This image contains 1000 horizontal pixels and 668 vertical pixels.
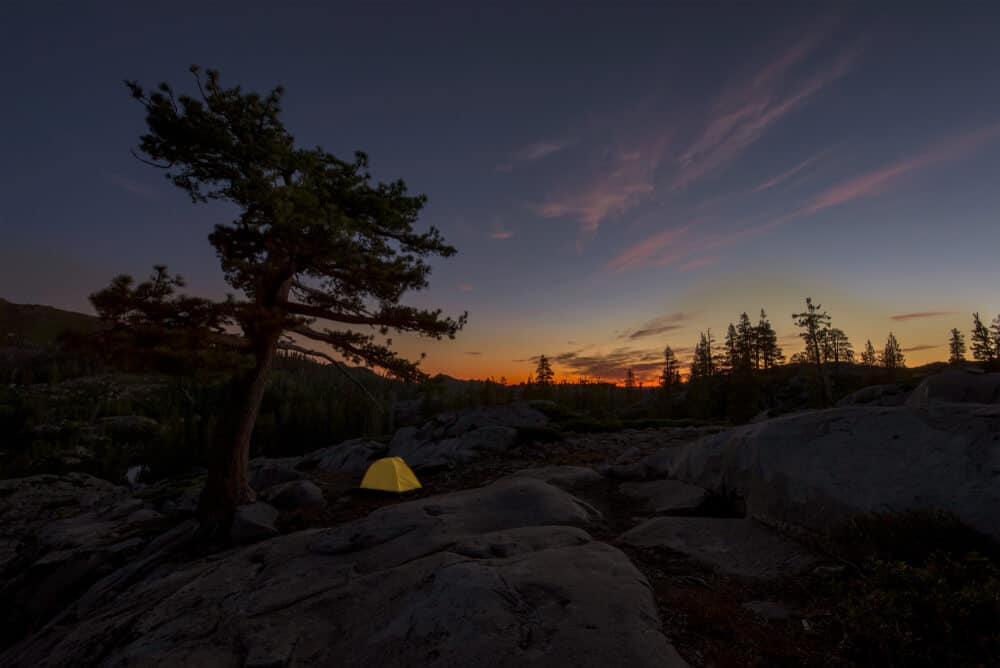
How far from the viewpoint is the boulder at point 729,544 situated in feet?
19.5

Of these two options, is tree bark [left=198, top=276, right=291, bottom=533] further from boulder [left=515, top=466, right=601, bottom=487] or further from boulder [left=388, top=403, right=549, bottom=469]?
boulder [left=515, top=466, right=601, bottom=487]

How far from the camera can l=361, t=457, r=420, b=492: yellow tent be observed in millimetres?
14250

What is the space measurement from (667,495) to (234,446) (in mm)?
12684

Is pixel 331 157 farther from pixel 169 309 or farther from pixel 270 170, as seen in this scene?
pixel 169 309

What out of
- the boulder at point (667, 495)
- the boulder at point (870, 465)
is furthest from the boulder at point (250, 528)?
the boulder at point (870, 465)

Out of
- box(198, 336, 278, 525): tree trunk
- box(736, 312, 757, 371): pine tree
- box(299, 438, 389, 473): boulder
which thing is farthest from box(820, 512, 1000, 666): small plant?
box(736, 312, 757, 371): pine tree

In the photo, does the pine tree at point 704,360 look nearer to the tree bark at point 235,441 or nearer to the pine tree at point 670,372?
the pine tree at point 670,372

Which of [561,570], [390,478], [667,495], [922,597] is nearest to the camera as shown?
[922,597]

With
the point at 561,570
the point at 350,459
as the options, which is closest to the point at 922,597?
the point at 561,570

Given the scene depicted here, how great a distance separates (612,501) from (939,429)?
6.73m

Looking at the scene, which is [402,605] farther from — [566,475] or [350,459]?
[350,459]

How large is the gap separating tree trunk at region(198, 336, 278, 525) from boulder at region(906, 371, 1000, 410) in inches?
1006

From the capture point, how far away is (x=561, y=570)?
5.25 m

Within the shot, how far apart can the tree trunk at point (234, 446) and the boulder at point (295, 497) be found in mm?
1051
